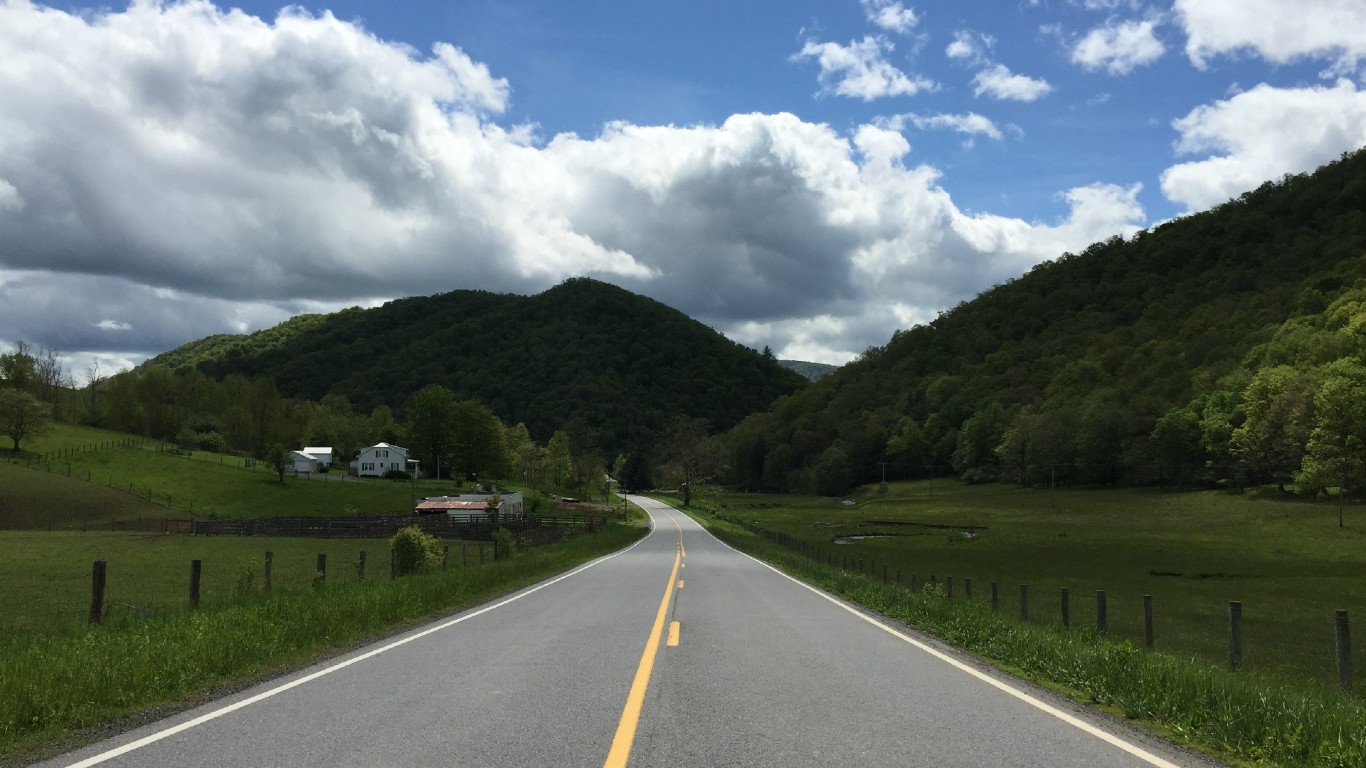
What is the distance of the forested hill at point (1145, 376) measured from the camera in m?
89.6

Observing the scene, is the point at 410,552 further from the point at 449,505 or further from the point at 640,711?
the point at 449,505

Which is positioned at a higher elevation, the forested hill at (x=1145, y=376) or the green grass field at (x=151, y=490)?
the forested hill at (x=1145, y=376)

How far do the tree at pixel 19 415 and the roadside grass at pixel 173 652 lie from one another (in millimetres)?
98921

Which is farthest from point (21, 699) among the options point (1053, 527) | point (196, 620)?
point (1053, 527)

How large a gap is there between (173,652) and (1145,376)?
5598 inches

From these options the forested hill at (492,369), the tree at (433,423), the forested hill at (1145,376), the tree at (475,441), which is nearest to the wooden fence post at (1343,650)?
the forested hill at (1145,376)

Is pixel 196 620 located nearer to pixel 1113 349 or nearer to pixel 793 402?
pixel 1113 349

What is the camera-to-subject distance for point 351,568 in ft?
117

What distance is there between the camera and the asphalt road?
6.06m

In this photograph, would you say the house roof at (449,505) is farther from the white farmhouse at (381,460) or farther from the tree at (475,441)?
the white farmhouse at (381,460)

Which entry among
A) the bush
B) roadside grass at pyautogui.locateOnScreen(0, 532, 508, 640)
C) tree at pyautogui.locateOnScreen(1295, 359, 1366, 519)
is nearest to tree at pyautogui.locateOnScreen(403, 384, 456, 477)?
roadside grass at pyautogui.locateOnScreen(0, 532, 508, 640)

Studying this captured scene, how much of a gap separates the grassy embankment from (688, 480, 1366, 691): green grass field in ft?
41.6

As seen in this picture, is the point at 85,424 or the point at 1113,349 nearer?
the point at 85,424

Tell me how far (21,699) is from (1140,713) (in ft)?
33.7
